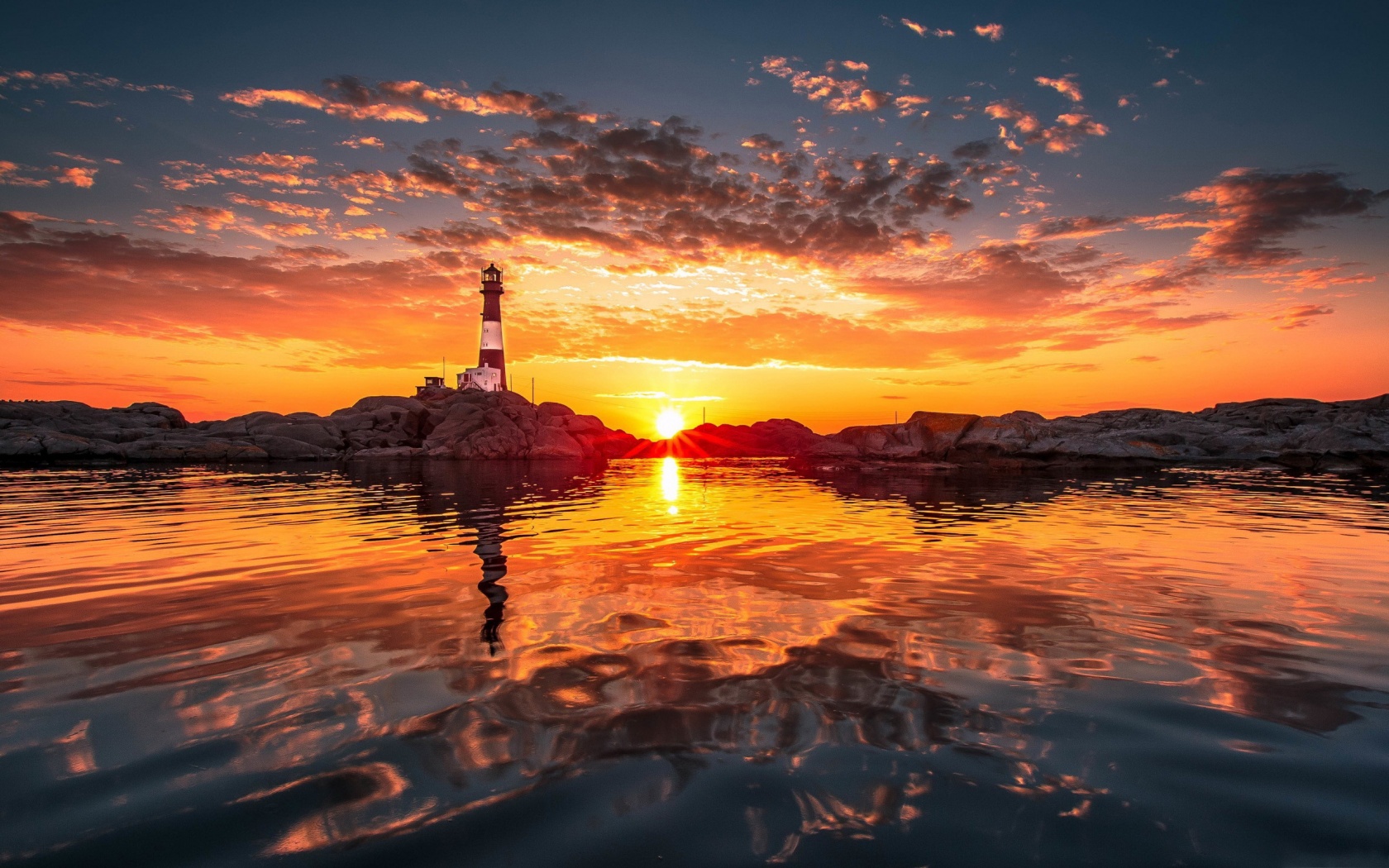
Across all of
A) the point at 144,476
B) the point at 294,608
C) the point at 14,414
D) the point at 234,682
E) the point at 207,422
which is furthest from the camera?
the point at 207,422

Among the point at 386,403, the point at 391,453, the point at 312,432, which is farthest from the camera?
the point at 386,403

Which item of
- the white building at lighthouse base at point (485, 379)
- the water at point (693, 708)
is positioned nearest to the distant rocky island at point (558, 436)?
the white building at lighthouse base at point (485, 379)

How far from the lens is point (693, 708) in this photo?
166 inches

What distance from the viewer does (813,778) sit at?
3.28 metres

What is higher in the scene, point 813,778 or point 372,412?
point 372,412

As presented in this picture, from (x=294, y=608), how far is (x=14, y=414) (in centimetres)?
7818

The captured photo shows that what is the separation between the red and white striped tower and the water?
75.2m

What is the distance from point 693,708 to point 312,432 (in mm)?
71484

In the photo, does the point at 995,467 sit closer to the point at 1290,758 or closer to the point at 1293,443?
the point at 1293,443

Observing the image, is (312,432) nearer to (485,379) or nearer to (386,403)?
(386,403)

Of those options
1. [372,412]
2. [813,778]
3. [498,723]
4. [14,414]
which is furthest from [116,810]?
[14,414]

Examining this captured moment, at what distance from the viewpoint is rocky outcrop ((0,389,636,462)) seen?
5125 cm

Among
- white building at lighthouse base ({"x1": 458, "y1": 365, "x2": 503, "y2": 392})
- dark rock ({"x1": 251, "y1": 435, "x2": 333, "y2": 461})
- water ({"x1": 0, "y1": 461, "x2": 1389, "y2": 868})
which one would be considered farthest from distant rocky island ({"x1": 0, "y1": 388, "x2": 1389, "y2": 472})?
water ({"x1": 0, "y1": 461, "x2": 1389, "y2": 868})

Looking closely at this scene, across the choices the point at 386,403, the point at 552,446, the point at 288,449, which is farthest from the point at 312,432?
the point at 552,446
